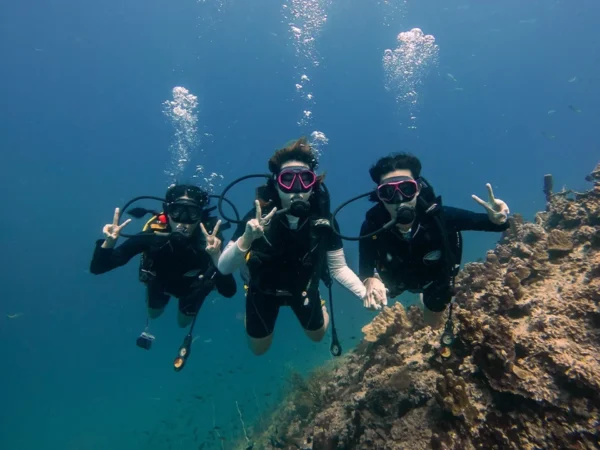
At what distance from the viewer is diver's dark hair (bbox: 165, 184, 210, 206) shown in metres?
7.00

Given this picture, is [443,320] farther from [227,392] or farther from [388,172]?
[227,392]

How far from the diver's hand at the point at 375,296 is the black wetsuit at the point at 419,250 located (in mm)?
628

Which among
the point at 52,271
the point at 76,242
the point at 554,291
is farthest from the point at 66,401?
the point at 554,291

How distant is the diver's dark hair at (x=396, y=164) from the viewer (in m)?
5.39

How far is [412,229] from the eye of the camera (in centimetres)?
539

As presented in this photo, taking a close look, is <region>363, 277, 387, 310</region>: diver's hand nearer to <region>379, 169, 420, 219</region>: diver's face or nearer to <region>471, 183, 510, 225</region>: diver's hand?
<region>379, 169, 420, 219</region>: diver's face

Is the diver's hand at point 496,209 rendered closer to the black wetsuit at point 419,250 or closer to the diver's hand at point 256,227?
the black wetsuit at point 419,250

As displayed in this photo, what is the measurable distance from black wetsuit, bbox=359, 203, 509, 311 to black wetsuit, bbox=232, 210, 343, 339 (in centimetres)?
67

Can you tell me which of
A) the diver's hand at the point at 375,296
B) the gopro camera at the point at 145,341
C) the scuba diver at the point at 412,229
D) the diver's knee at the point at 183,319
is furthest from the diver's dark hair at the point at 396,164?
the diver's knee at the point at 183,319

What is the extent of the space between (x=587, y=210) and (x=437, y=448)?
731 centimetres

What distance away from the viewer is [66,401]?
8062 cm

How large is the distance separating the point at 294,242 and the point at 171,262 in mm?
3151

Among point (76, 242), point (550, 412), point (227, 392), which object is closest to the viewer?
point (550, 412)

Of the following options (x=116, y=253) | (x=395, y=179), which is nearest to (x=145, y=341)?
(x=116, y=253)
